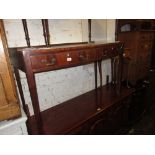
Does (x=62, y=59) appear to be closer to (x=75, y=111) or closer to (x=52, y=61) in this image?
(x=52, y=61)

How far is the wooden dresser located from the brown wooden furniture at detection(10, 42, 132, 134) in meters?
0.56

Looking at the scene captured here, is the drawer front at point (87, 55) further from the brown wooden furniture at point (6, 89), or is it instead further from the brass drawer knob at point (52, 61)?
the brown wooden furniture at point (6, 89)

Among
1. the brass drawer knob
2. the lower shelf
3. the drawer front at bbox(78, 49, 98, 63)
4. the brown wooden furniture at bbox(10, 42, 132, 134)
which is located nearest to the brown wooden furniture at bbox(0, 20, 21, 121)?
the brown wooden furniture at bbox(10, 42, 132, 134)

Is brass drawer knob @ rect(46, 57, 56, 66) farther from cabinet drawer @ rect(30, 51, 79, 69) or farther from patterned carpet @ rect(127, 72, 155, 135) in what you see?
patterned carpet @ rect(127, 72, 155, 135)

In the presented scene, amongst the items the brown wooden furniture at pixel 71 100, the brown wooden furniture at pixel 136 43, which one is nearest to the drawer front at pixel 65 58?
the brown wooden furniture at pixel 71 100

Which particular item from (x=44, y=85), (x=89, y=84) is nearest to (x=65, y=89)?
(x=44, y=85)

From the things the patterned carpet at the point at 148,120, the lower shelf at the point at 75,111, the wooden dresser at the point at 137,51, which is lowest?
the patterned carpet at the point at 148,120

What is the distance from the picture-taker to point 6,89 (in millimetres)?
890

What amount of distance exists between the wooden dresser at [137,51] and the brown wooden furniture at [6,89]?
1.86 m

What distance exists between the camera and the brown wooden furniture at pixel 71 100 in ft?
3.21

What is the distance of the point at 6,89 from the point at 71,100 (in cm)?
109

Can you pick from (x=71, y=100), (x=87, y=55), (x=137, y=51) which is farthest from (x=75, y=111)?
(x=137, y=51)
